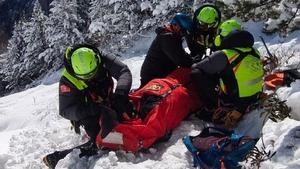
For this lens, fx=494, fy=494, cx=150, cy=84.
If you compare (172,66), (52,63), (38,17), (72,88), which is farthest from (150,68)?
(38,17)

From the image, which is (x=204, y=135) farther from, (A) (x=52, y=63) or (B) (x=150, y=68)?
(A) (x=52, y=63)

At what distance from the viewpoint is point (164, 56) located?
280 inches

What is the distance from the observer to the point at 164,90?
612cm

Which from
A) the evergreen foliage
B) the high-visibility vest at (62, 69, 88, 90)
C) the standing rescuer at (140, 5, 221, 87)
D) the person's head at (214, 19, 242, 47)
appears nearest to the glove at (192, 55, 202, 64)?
the standing rescuer at (140, 5, 221, 87)

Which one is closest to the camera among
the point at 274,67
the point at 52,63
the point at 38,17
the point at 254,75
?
the point at 254,75

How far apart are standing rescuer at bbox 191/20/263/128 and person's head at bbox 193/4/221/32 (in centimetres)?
67

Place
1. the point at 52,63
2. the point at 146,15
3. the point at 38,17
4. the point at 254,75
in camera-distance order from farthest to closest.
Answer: the point at 38,17
the point at 52,63
the point at 146,15
the point at 254,75

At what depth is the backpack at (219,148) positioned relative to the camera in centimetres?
474

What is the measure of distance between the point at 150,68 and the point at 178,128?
143 cm

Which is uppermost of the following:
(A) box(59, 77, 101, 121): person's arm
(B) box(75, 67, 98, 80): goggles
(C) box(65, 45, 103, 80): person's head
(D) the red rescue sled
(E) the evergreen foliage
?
(C) box(65, 45, 103, 80): person's head

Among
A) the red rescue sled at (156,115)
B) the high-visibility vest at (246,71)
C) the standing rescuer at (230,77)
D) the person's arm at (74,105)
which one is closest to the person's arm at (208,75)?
the standing rescuer at (230,77)

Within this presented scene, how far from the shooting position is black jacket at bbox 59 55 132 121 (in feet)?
18.9

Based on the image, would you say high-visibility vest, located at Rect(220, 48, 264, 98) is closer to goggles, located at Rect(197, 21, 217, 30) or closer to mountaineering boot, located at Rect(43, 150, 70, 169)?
goggles, located at Rect(197, 21, 217, 30)

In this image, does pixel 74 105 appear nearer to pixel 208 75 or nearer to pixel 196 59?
pixel 208 75
